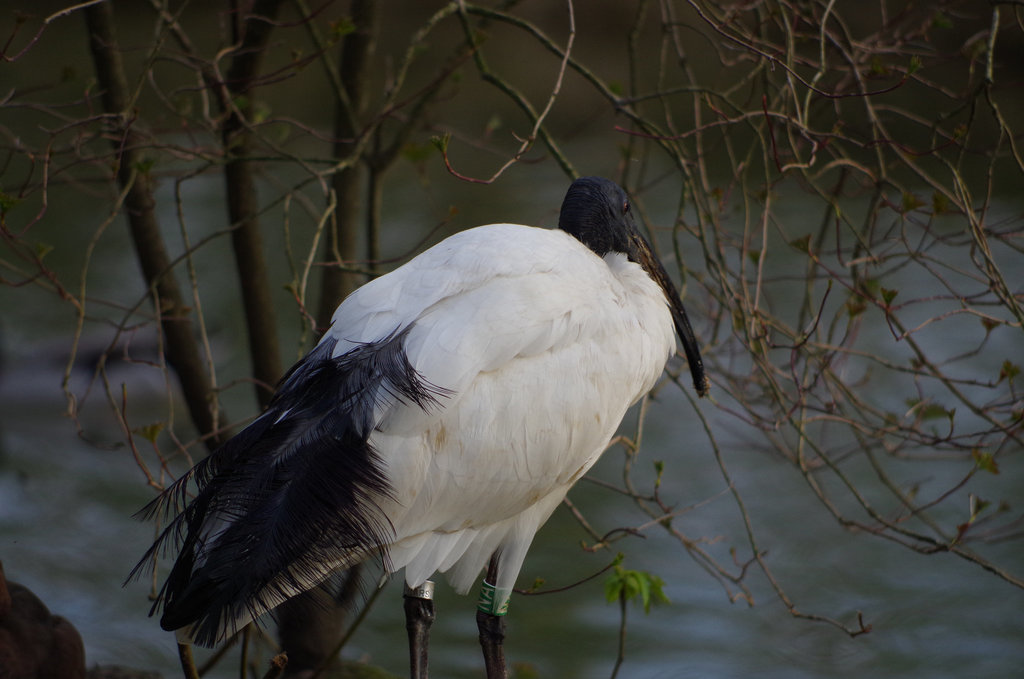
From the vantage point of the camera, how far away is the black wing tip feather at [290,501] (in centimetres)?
242

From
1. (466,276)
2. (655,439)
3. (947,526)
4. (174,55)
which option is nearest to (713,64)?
(655,439)

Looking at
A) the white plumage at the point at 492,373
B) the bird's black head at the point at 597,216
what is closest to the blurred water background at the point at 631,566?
the bird's black head at the point at 597,216

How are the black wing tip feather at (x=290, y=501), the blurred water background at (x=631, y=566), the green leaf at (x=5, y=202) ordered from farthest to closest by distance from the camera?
the blurred water background at (x=631, y=566) < the green leaf at (x=5, y=202) < the black wing tip feather at (x=290, y=501)

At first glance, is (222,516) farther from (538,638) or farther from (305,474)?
(538,638)

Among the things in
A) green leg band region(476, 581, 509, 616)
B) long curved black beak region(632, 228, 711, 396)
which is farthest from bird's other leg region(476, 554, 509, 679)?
long curved black beak region(632, 228, 711, 396)

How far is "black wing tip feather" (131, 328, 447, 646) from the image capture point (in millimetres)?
2416

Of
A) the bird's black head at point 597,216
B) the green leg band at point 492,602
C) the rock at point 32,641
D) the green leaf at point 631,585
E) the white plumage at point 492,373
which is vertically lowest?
the rock at point 32,641

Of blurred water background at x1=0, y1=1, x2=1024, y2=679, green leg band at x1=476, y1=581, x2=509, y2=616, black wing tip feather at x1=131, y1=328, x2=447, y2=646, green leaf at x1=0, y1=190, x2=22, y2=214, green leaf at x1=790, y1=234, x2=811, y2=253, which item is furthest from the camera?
blurred water background at x1=0, y1=1, x2=1024, y2=679

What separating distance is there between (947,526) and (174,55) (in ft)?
14.9

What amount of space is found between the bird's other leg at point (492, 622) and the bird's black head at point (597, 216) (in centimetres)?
97

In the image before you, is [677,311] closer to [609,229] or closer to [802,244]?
[609,229]

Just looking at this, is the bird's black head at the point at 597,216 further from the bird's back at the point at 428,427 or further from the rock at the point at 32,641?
the rock at the point at 32,641

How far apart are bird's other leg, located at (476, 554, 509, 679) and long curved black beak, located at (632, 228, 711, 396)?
0.79 metres

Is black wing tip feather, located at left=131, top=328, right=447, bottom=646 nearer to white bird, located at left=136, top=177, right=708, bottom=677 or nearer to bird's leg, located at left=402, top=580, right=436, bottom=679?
white bird, located at left=136, top=177, right=708, bottom=677
